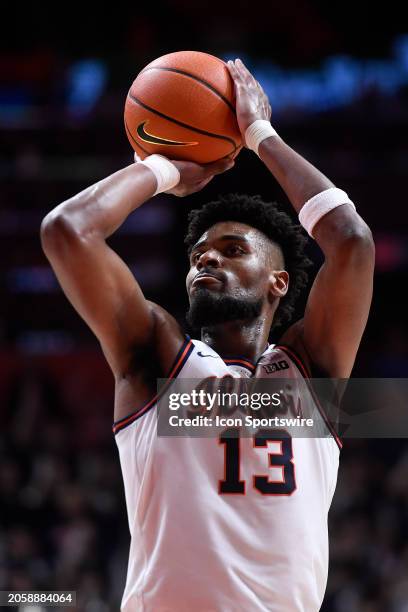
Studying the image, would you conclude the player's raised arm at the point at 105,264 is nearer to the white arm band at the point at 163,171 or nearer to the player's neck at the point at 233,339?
the white arm band at the point at 163,171

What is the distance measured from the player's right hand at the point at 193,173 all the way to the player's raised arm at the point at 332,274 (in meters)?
0.25

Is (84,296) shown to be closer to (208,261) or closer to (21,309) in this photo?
(208,261)

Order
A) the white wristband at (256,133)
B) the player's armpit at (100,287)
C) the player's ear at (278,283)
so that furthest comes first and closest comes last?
1. the player's ear at (278,283)
2. the white wristband at (256,133)
3. the player's armpit at (100,287)

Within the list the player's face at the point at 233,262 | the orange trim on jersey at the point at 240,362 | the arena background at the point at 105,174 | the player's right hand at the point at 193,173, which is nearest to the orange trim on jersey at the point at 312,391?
the orange trim on jersey at the point at 240,362

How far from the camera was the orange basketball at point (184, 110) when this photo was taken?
336cm

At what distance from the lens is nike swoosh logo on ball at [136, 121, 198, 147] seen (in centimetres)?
339

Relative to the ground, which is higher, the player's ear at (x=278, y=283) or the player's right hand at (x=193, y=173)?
the player's right hand at (x=193, y=173)

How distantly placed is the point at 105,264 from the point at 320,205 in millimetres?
882

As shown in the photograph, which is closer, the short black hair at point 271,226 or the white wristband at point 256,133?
the white wristband at point 256,133

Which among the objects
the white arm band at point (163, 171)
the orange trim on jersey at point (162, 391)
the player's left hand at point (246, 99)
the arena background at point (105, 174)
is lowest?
the orange trim on jersey at point (162, 391)

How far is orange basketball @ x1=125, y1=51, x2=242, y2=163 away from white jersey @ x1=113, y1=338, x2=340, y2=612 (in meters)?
0.88

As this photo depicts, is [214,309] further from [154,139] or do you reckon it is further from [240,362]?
[154,139]

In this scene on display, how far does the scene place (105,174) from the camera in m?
11.0

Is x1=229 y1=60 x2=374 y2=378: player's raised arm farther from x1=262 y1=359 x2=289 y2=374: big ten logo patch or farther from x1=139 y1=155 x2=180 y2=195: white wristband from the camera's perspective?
x1=139 y1=155 x2=180 y2=195: white wristband
